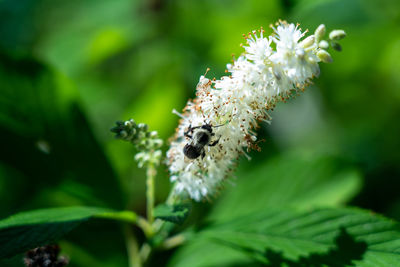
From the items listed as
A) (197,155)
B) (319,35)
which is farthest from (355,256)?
(319,35)

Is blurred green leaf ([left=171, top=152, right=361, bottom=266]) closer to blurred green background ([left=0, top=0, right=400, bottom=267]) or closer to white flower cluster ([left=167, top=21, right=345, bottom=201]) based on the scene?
blurred green background ([left=0, top=0, right=400, bottom=267])

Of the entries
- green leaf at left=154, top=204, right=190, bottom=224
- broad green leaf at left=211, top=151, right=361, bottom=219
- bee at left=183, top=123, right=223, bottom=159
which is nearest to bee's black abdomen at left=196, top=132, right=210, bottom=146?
bee at left=183, top=123, right=223, bottom=159

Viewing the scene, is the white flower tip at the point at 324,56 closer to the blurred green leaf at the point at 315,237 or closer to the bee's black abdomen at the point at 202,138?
the bee's black abdomen at the point at 202,138

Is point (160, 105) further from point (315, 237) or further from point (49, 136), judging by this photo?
point (315, 237)

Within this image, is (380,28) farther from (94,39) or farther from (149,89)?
(94,39)

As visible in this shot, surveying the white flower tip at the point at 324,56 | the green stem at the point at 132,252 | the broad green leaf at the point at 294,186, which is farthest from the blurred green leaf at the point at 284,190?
the white flower tip at the point at 324,56

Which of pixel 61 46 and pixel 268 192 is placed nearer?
pixel 268 192

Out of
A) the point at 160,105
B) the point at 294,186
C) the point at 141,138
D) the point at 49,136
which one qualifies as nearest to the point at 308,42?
the point at 141,138
